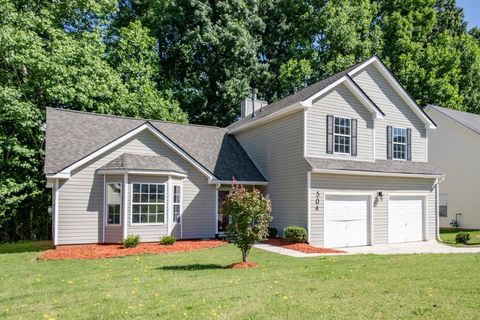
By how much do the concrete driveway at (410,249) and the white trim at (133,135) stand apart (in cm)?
729

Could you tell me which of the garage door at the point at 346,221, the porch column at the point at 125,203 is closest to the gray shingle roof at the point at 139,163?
the porch column at the point at 125,203

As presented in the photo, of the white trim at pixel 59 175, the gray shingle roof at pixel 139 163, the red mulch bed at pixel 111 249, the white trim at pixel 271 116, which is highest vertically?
the white trim at pixel 271 116

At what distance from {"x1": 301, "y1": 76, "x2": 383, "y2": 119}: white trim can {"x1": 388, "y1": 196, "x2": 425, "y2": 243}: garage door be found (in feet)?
Answer: 13.4

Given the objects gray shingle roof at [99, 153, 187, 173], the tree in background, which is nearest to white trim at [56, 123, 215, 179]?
gray shingle roof at [99, 153, 187, 173]

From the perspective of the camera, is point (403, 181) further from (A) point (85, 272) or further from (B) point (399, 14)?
(B) point (399, 14)

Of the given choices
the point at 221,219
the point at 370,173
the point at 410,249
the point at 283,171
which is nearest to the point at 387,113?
the point at 370,173

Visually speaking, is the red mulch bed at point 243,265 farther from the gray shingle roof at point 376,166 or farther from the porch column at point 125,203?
the porch column at point 125,203

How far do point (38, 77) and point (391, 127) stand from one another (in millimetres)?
18936

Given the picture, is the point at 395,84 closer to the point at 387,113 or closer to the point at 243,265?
the point at 387,113

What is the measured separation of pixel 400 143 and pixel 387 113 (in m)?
1.66

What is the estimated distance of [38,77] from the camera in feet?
73.3

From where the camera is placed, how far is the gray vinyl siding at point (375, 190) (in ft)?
54.5

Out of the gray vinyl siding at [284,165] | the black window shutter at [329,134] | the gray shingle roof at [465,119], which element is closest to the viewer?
the gray vinyl siding at [284,165]

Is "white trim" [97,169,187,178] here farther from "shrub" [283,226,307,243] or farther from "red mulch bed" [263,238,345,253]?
"shrub" [283,226,307,243]
